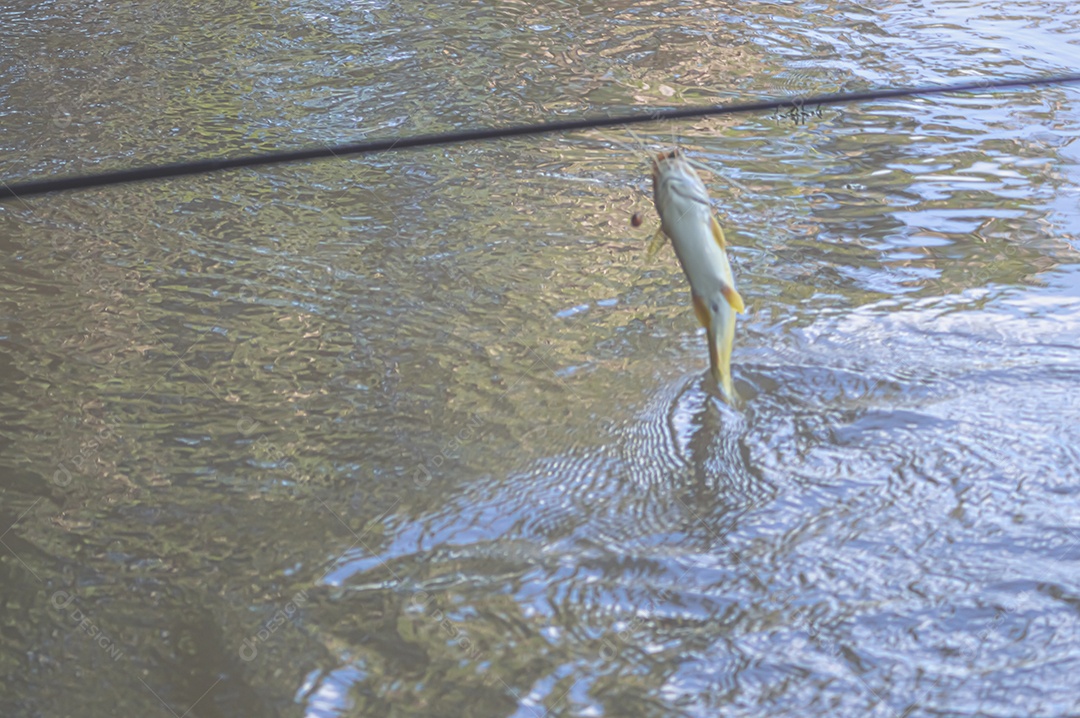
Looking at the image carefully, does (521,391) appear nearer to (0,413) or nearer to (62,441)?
(62,441)

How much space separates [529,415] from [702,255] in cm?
48

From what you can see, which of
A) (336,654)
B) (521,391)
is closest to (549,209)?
(521,391)

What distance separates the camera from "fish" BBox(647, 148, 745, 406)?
49.5 inches

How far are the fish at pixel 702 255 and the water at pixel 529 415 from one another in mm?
282

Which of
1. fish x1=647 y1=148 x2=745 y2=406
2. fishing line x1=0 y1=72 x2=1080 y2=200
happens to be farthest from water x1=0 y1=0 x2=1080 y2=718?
fish x1=647 y1=148 x2=745 y2=406

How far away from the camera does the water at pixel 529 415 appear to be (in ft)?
4.06

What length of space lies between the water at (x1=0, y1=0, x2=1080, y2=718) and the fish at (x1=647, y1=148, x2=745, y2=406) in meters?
0.28

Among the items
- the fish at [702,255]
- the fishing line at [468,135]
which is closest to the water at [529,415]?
the fishing line at [468,135]

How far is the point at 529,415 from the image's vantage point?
163 centimetres

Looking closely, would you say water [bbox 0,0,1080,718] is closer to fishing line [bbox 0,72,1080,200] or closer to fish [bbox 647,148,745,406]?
fishing line [bbox 0,72,1080,200]

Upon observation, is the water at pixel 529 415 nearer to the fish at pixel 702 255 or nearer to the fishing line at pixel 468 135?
the fishing line at pixel 468 135

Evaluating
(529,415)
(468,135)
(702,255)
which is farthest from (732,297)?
(468,135)

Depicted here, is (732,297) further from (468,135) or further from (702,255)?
(468,135)

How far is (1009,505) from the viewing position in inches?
56.9
